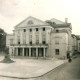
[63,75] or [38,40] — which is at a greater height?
[38,40]

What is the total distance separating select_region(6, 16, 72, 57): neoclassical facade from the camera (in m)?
36.6

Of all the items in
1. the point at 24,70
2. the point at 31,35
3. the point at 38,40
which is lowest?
the point at 24,70

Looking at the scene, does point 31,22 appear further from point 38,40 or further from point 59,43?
point 59,43

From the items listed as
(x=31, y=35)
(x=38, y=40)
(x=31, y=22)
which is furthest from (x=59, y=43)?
(x=31, y=22)

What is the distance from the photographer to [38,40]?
39.7 metres

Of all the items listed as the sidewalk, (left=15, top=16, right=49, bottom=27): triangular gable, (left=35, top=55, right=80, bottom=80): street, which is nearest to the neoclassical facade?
(left=15, top=16, right=49, bottom=27): triangular gable

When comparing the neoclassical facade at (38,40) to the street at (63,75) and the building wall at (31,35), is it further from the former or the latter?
the street at (63,75)

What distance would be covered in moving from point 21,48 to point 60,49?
12.6 m

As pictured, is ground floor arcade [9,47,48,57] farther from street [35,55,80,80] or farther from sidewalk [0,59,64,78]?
street [35,55,80,80]

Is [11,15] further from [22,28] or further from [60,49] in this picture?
[22,28]

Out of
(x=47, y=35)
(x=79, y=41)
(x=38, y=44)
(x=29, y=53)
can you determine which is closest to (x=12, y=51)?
(x=29, y=53)

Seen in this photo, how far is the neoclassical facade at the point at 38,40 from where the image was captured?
120 feet

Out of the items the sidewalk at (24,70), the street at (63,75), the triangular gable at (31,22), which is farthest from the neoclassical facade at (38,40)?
the street at (63,75)

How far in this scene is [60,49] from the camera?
36.5 meters
